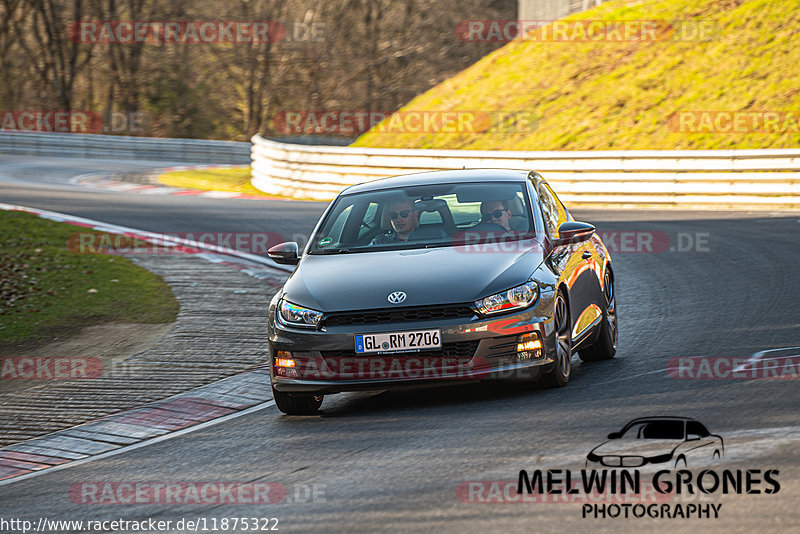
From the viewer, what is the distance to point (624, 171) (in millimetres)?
22469

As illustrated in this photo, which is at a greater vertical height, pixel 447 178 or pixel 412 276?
pixel 447 178

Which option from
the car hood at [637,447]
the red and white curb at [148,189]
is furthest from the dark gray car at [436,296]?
the red and white curb at [148,189]

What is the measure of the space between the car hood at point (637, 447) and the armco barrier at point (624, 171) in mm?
15077

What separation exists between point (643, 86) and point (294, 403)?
75.9 feet

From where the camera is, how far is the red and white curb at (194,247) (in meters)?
15.4

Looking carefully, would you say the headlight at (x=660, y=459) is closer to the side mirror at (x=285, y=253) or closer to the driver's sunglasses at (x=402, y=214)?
the driver's sunglasses at (x=402, y=214)

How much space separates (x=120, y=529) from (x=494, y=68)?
3056cm

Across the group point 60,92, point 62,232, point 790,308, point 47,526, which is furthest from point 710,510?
point 60,92

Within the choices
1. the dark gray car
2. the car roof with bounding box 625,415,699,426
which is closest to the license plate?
the dark gray car

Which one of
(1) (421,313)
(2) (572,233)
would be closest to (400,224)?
(2) (572,233)

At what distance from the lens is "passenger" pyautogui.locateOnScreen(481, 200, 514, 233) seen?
27.3ft

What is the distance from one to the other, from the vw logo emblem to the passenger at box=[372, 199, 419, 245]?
3.72 feet

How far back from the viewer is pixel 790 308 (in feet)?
33.0

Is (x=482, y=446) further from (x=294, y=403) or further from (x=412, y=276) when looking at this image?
(x=294, y=403)
